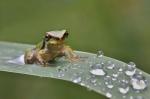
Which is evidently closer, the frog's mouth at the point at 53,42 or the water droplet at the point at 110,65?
the water droplet at the point at 110,65

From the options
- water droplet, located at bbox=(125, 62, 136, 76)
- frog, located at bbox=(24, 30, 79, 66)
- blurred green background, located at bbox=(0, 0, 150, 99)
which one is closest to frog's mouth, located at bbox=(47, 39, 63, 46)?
frog, located at bbox=(24, 30, 79, 66)

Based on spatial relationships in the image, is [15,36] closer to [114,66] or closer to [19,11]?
[19,11]

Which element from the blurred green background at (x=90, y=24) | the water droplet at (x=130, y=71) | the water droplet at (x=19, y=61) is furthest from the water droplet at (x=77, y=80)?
the blurred green background at (x=90, y=24)

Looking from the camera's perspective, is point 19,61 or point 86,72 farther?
point 19,61

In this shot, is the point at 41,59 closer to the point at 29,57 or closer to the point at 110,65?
the point at 29,57

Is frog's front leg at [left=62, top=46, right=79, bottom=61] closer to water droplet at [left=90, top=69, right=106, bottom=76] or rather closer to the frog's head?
the frog's head

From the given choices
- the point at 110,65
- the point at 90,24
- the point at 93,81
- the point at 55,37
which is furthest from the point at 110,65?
the point at 90,24

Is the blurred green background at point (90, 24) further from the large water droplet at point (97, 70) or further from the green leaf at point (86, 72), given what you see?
the large water droplet at point (97, 70)
